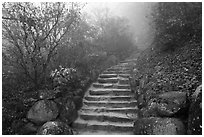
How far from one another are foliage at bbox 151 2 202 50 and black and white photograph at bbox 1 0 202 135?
0.03m

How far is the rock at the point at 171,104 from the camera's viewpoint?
4.50 meters

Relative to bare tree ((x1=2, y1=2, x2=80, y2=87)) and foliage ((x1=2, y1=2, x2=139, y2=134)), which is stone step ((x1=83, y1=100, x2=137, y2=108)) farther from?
bare tree ((x1=2, y1=2, x2=80, y2=87))

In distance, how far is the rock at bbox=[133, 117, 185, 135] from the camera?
4215mm

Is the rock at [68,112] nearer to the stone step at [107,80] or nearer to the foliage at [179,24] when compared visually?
the stone step at [107,80]

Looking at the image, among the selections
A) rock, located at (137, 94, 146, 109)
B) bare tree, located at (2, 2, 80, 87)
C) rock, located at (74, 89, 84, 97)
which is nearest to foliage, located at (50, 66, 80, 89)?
rock, located at (74, 89, 84, 97)

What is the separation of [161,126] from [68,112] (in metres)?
2.80

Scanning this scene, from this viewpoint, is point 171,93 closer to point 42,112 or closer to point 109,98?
point 109,98

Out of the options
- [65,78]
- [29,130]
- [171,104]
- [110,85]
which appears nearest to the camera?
[171,104]

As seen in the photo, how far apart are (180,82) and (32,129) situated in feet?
13.7

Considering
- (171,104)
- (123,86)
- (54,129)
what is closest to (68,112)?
(54,129)

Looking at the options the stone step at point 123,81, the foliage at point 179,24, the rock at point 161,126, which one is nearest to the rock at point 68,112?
the rock at point 161,126

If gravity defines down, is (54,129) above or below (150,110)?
below

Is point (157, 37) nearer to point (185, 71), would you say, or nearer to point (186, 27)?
point (186, 27)

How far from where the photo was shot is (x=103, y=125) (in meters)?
5.64
